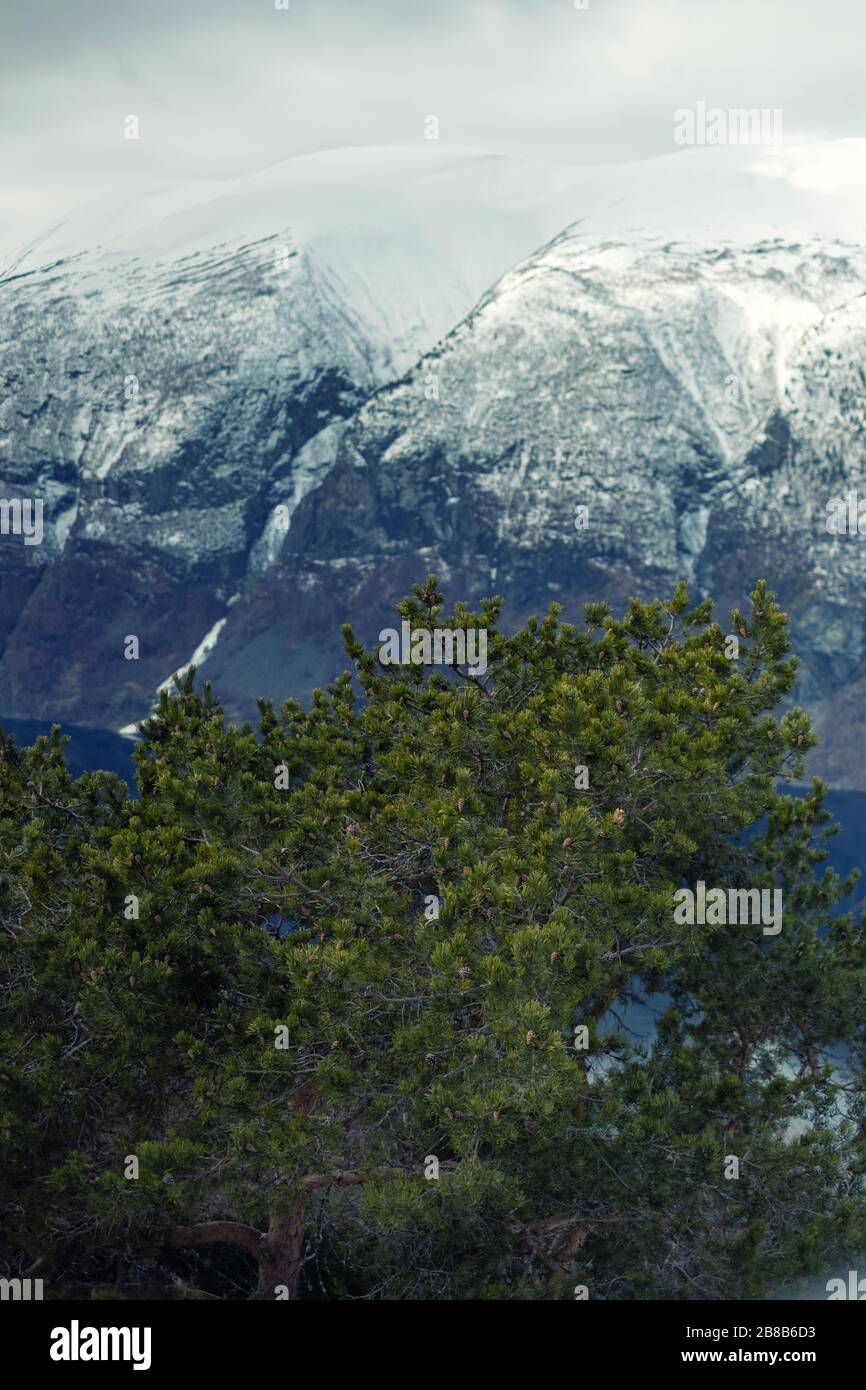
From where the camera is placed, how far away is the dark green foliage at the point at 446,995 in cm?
2820

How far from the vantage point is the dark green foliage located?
28203mm

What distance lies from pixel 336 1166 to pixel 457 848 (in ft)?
19.9

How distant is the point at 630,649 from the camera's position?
34000 mm
